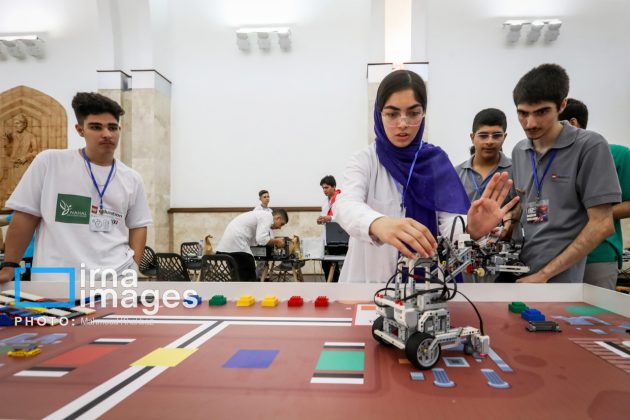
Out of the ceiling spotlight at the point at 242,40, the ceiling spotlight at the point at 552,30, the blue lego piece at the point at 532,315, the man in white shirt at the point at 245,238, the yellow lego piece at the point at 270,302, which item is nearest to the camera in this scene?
the blue lego piece at the point at 532,315

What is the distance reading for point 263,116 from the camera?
6.81m

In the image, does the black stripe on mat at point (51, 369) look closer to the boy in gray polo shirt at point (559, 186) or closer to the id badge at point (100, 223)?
the id badge at point (100, 223)

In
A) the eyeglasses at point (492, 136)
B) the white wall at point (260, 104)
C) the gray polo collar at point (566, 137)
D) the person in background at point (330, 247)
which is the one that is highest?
the white wall at point (260, 104)

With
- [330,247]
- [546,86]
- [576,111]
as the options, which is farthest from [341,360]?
[330,247]

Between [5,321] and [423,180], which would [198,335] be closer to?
[5,321]

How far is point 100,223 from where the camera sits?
1938mm

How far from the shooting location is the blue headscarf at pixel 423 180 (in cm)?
152

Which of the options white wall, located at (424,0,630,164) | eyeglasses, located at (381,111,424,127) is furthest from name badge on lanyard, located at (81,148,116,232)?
white wall, located at (424,0,630,164)

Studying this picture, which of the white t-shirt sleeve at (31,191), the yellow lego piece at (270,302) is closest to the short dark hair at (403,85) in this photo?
the yellow lego piece at (270,302)

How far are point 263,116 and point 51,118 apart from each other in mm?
3673

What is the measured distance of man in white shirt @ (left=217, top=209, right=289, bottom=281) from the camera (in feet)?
13.4

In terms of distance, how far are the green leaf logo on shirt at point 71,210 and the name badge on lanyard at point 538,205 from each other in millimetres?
2103

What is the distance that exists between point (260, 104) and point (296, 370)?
643 cm

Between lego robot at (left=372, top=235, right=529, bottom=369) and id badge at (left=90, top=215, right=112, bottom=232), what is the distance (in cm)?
154
